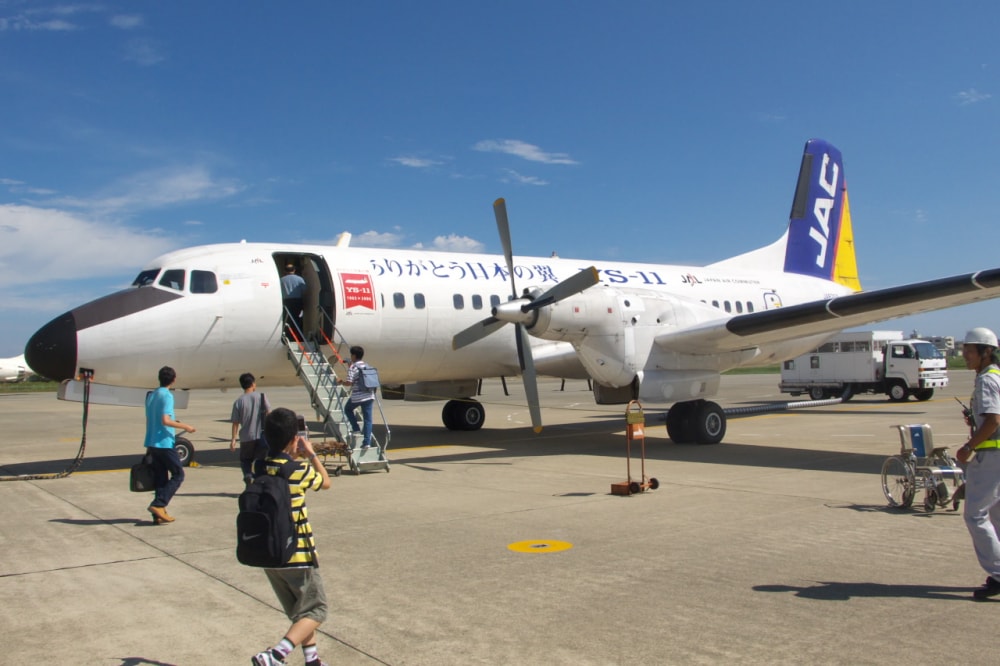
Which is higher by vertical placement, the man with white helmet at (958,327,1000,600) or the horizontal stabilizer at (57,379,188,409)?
the horizontal stabilizer at (57,379,188,409)

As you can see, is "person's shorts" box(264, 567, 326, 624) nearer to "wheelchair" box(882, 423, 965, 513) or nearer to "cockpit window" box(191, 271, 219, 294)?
"wheelchair" box(882, 423, 965, 513)

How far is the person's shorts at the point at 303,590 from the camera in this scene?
3988mm

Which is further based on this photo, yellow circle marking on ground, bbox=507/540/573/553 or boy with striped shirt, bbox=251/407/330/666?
yellow circle marking on ground, bbox=507/540/573/553

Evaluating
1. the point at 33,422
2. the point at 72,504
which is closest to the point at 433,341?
the point at 72,504

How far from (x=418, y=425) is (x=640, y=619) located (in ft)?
55.1

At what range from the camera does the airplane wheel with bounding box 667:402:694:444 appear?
49.8ft

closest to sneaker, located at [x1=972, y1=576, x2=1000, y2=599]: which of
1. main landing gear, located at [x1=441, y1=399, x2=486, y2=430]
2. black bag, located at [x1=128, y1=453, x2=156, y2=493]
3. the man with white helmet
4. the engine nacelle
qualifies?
the man with white helmet

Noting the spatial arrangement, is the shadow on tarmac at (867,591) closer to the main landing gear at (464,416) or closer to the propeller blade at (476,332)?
the propeller blade at (476,332)

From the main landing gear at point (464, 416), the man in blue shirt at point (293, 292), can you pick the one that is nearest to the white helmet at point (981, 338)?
the man in blue shirt at point (293, 292)

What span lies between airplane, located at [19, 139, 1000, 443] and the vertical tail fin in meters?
4.62

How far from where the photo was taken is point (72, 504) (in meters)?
9.55

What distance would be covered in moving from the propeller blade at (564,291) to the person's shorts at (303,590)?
9.48 m

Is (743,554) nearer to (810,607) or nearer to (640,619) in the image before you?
(810,607)

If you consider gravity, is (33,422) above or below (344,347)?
below
